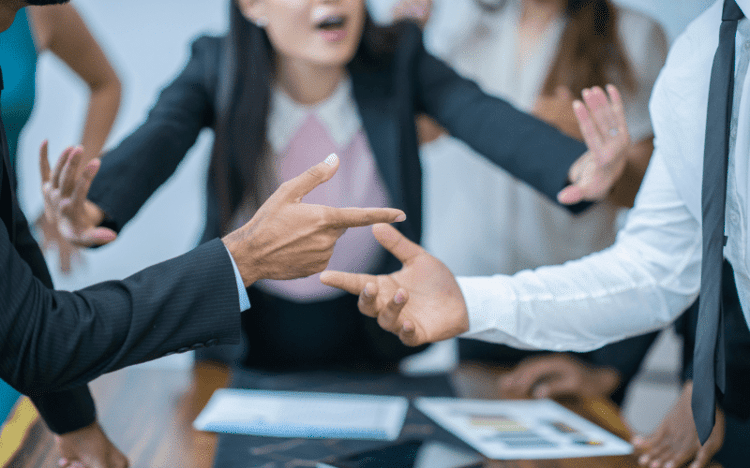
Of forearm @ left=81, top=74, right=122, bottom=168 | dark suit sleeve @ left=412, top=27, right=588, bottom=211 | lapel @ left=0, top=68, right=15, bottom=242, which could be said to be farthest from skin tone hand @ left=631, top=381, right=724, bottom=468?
forearm @ left=81, top=74, right=122, bottom=168

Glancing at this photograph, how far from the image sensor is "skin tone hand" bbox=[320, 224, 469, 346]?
2.34 feet

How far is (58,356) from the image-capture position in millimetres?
583

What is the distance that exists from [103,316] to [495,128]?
0.74 metres

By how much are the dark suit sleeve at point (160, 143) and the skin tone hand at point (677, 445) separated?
0.88 meters

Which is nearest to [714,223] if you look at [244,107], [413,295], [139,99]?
[413,295]

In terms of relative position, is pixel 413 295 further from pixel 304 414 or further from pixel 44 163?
pixel 44 163

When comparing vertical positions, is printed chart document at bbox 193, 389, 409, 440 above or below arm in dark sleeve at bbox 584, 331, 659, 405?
above

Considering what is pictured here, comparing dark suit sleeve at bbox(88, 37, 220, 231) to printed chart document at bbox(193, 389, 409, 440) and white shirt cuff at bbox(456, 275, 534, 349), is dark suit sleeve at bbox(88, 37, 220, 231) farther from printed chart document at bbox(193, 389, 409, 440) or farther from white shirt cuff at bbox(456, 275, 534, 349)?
white shirt cuff at bbox(456, 275, 534, 349)

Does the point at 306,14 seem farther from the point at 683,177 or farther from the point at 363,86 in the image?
the point at 683,177

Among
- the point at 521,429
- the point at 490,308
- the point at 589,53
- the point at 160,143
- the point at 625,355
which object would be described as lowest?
the point at 625,355

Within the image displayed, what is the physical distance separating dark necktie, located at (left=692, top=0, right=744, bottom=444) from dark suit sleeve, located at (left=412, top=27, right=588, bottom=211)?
30 cm

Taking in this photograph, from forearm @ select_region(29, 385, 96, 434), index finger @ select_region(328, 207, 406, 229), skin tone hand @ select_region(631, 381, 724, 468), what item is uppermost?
index finger @ select_region(328, 207, 406, 229)

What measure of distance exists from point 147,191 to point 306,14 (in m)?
0.43

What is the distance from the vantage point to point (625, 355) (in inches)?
52.5
